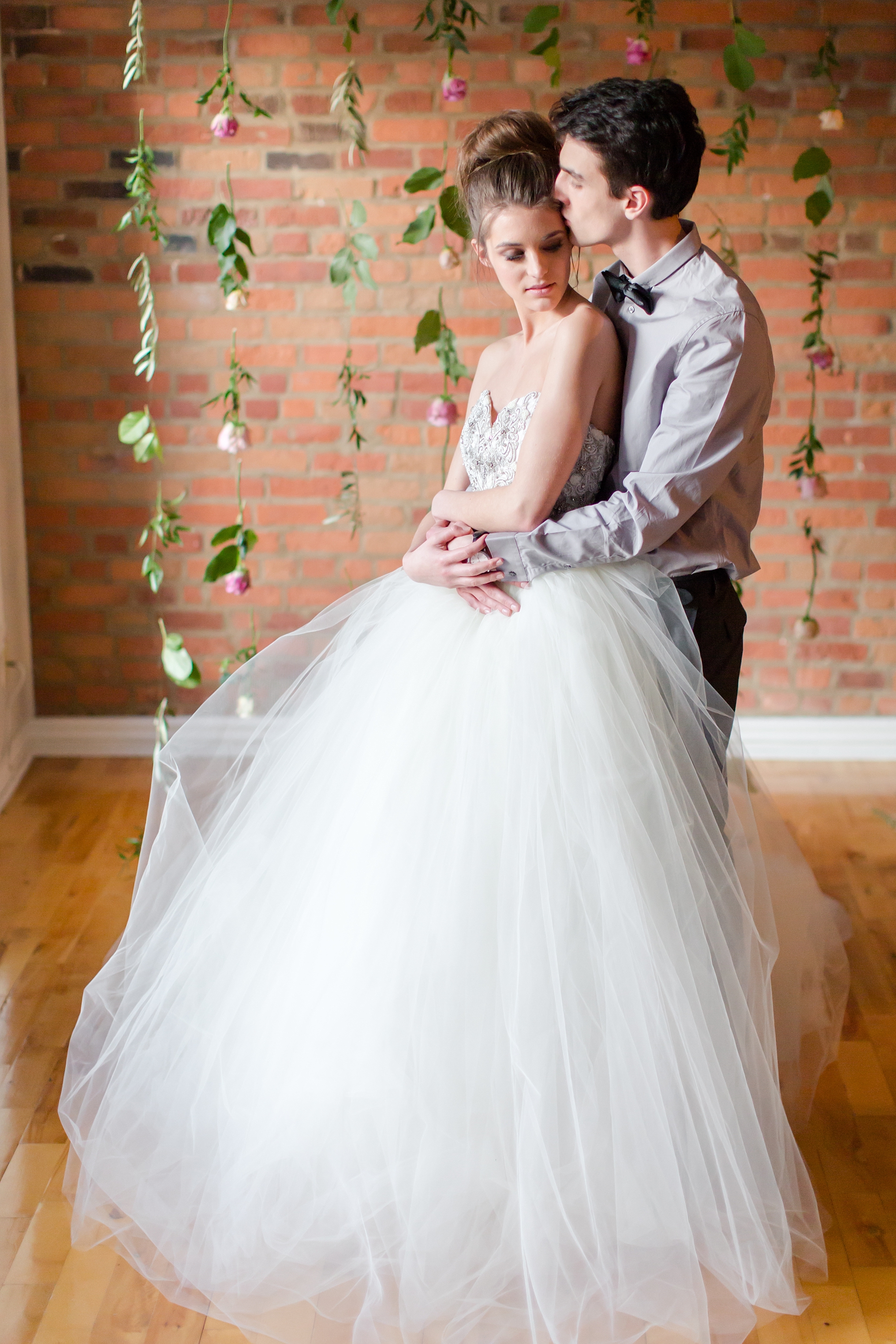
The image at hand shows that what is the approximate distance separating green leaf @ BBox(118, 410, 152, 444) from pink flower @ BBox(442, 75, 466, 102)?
1056mm

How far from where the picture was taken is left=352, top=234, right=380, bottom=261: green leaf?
9.73 ft

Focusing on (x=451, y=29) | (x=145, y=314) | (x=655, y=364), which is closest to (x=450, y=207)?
(x=451, y=29)

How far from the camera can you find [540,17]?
2725 millimetres

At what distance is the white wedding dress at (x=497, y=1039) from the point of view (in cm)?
156

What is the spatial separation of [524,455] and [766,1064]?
95 cm

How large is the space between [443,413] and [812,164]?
1.12 meters

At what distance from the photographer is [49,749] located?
11.7ft

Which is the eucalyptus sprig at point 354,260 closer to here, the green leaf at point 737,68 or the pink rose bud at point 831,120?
the green leaf at point 737,68

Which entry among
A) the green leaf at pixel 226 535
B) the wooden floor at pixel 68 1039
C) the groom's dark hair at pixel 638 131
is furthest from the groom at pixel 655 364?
the green leaf at pixel 226 535

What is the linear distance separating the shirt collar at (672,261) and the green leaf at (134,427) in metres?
1.51

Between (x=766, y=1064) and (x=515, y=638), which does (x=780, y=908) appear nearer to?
(x=766, y=1064)

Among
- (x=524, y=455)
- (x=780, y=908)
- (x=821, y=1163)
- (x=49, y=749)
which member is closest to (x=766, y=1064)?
(x=821, y=1163)

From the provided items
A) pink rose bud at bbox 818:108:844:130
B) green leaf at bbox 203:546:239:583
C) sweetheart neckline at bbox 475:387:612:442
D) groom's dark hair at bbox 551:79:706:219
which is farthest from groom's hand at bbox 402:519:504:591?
pink rose bud at bbox 818:108:844:130

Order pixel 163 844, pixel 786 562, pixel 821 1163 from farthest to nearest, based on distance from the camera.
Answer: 1. pixel 786 562
2. pixel 163 844
3. pixel 821 1163
